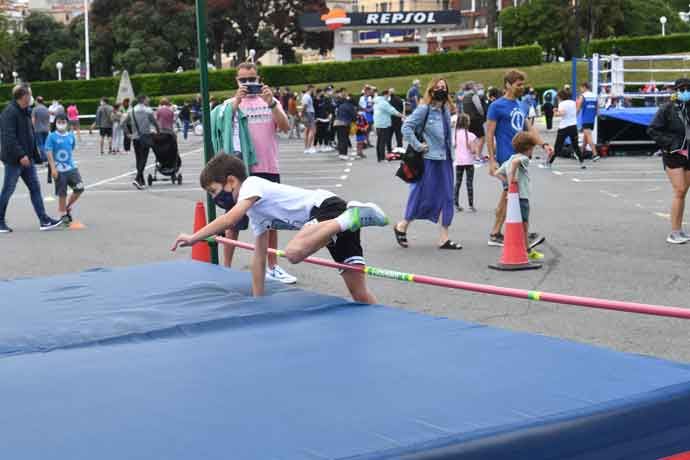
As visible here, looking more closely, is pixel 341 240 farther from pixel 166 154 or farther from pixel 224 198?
pixel 166 154

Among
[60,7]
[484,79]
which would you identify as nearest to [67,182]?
[484,79]

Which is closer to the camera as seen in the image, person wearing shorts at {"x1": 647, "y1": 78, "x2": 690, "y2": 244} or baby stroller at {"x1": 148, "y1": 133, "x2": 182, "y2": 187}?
person wearing shorts at {"x1": 647, "y1": 78, "x2": 690, "y2": 244}

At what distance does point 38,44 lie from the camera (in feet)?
304

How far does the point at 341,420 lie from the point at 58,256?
7.88 meters

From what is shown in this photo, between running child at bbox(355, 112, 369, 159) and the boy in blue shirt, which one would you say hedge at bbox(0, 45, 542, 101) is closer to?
running child at bbox(355, 112, 369, 159)

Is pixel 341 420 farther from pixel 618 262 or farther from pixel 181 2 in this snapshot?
pixel 181 2

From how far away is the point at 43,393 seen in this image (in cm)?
488

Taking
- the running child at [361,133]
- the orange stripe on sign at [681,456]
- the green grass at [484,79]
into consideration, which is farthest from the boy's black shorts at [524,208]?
the green grass at [484,79]

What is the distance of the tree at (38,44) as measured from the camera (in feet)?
300

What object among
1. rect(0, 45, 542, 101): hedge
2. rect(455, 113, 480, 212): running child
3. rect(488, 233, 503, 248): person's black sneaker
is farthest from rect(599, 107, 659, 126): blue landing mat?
rect(0, 45, 542, 101): hedge

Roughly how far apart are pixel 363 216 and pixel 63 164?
27.5 feet

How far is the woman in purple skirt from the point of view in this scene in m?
11.4

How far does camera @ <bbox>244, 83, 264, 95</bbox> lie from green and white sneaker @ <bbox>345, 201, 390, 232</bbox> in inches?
109

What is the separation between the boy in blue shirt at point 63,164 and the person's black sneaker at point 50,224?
0.10 m
